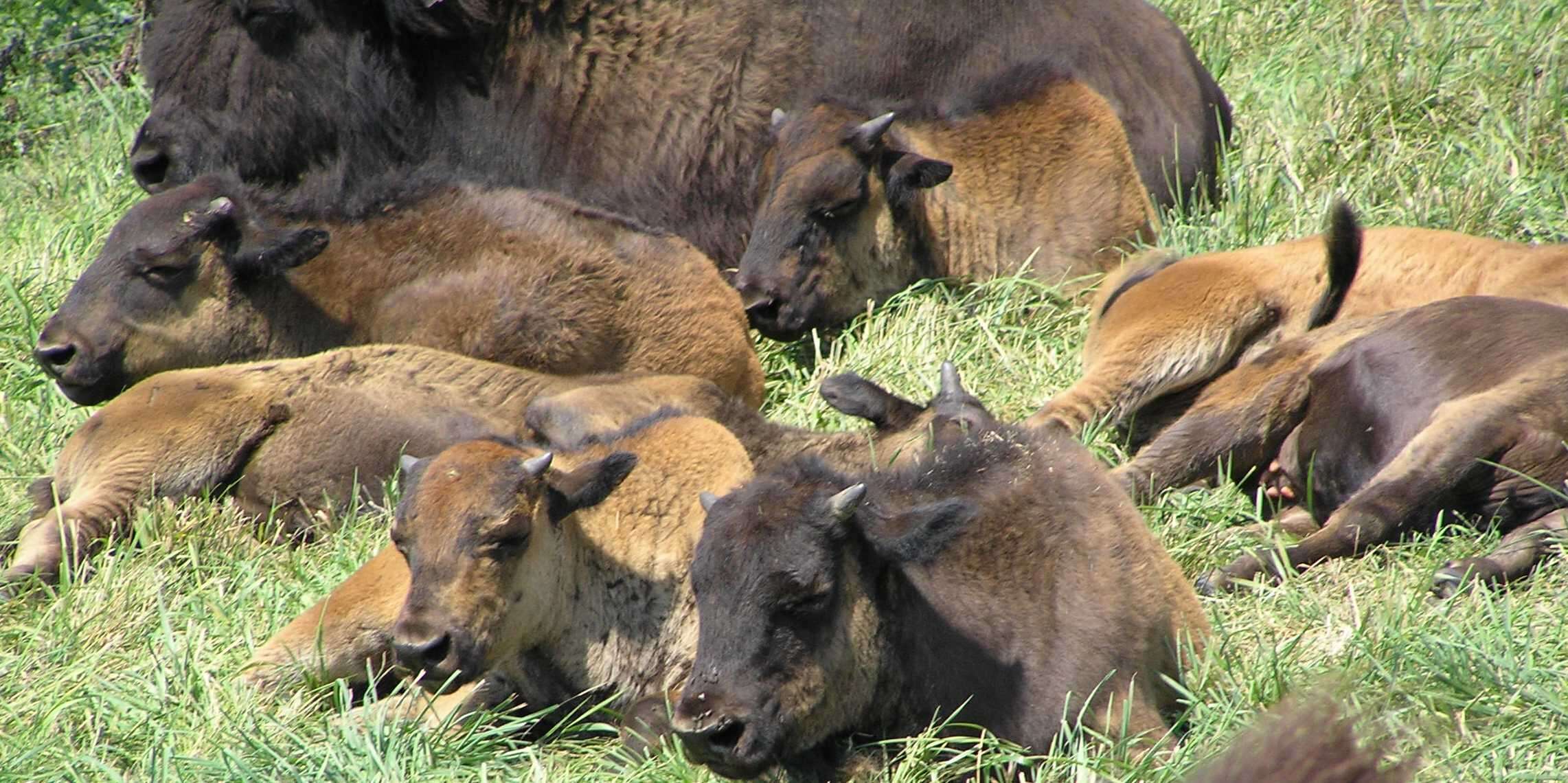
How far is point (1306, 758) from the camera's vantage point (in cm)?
269

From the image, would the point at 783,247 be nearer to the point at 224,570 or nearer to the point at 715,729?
the point at 224,570

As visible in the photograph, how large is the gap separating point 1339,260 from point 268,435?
4299mm

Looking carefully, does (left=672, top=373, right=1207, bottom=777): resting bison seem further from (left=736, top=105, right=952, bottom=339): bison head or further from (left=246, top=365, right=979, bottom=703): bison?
(left=736, top=105, right=952, bottom=339): bison head

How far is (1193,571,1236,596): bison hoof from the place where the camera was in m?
5.79

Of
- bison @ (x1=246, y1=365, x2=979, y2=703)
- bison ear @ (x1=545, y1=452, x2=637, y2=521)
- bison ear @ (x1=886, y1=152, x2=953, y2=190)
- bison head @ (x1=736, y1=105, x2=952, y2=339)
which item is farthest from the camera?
bison ear @ (x1=886, y1=152, x2=953, y2=190)

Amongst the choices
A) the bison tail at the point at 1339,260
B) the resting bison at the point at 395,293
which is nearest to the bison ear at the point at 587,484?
the resting bison at the point at 395,293

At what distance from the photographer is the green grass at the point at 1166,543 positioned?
15.6ft

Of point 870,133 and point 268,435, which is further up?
point 870,133

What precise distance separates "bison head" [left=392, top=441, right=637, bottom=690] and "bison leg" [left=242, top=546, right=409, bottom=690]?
0.92 feet

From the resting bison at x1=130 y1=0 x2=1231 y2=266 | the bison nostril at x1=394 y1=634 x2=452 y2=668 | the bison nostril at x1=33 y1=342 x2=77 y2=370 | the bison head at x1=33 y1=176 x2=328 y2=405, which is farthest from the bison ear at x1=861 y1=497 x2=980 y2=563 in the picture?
the bison nostril at x1=33 y1=342 x2=77 y2=370

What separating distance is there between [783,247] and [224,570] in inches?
112

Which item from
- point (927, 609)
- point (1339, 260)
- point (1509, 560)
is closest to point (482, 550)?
point (927, 609)

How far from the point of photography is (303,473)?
21.4 ft

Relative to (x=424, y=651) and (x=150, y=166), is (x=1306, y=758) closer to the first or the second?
(x=424, y=651)
